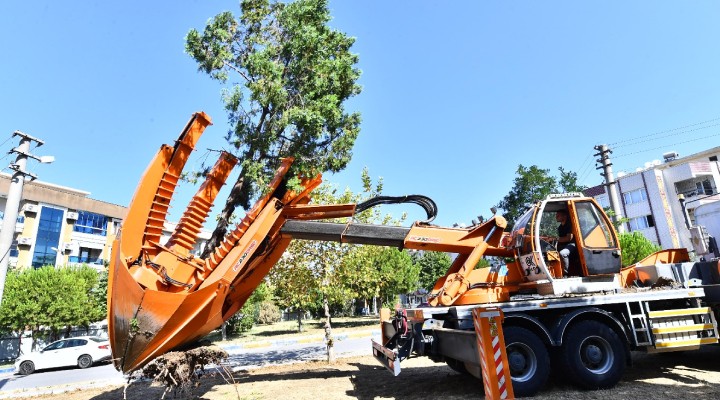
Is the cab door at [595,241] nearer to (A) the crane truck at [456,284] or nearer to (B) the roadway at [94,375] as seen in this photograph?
(A) the crane truck at [456,284]

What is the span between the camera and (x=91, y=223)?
41.8 m

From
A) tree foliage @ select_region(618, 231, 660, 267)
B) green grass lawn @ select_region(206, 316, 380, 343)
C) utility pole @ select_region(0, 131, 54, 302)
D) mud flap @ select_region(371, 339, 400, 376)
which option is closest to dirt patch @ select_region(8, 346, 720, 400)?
mud flap @ select_region(371, 339, 400, 376)

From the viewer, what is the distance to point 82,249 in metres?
40.6

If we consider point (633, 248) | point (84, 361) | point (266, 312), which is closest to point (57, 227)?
point (266, 312)

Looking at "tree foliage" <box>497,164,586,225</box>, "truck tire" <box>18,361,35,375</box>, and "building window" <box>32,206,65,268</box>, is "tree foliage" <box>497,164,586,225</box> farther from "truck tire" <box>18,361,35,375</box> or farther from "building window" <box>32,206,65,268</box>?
"building window" <box>32,206,65,268</box>

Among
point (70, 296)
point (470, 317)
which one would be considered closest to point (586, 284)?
point (470, 317)

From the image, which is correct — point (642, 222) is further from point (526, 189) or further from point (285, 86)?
point (285, 86)

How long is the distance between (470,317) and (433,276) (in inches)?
1680

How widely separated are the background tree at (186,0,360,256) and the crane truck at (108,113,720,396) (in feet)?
3.86

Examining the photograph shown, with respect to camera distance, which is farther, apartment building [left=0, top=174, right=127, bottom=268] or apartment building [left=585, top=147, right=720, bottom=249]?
apartment building [left=585, top=147, right=720, bottom=249]

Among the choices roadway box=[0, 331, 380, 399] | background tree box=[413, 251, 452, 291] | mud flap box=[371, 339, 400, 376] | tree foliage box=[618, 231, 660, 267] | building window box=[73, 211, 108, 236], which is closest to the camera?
mud flap box=[371, 339, 400, 376]

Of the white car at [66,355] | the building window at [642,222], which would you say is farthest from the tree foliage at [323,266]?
the building window at [642,222]

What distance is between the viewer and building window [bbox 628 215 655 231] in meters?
38.5

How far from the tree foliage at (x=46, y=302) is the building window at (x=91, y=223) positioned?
16.4 m
